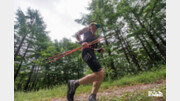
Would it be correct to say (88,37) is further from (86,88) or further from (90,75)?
(86,88)

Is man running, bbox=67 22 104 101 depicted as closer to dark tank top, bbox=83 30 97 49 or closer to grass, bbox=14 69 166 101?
dark tank top, bbox=83 30 97 49

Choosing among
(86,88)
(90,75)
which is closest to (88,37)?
(90,75)

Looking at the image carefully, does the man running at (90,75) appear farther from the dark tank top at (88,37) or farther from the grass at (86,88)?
the grass at (86,88)

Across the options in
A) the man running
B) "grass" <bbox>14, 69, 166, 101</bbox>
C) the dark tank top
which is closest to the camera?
the man running

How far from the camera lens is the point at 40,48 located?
1300cm

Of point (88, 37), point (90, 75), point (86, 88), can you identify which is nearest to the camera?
point (90, 75)

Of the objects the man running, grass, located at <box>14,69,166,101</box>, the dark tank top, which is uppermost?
the dark tank top

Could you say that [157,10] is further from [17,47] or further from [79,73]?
[17,47]

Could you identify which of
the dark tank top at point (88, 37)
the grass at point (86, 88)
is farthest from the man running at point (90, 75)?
the grass at point (86, 88)

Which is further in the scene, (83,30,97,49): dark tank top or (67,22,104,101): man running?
(83,30,97,49): dark tank top

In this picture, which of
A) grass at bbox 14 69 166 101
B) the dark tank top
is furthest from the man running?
grass at bbox 14 69 166 101

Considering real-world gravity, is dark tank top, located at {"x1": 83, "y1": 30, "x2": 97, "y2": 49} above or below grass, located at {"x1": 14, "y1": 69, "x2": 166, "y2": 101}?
above

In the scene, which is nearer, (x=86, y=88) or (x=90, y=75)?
(x=90, y=75)

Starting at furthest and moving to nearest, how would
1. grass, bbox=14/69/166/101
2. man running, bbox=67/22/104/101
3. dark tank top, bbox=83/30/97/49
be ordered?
grass, bbox=14/69/166/101
dark tank top, bbox=83/30/97/49
man running, bbox=67/22/104/101
